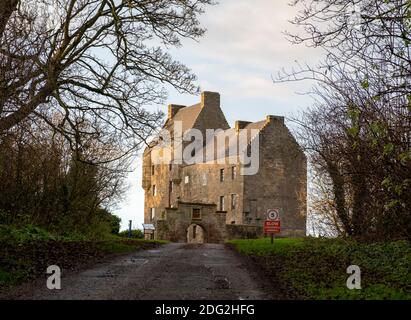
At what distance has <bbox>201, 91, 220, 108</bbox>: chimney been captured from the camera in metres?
67.3

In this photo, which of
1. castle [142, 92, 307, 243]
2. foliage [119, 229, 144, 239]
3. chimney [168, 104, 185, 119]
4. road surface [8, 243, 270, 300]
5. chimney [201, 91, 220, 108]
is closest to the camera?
road surface [8, 243, 270, 300]

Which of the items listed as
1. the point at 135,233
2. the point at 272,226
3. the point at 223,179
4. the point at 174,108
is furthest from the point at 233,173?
the point at 272,226

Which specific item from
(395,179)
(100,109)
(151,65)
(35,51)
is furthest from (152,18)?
(395,179)

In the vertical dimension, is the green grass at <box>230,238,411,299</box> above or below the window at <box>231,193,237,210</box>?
below

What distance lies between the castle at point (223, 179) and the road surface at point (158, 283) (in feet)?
108

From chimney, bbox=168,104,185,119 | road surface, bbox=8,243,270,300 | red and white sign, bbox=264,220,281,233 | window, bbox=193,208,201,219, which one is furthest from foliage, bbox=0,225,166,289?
chimney, bbox=168,104,185,119

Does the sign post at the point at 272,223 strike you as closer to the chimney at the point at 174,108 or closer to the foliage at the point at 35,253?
the foliage at the point at 35,253

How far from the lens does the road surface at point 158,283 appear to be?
1052cm

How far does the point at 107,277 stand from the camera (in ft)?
43.4

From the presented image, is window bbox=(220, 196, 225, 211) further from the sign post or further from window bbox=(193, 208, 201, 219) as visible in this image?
the sign post

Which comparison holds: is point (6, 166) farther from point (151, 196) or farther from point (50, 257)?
point (151, 196)

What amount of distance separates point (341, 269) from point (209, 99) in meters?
54.1

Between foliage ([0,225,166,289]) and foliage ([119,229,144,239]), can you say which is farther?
foliage ([119,229,144,239])
